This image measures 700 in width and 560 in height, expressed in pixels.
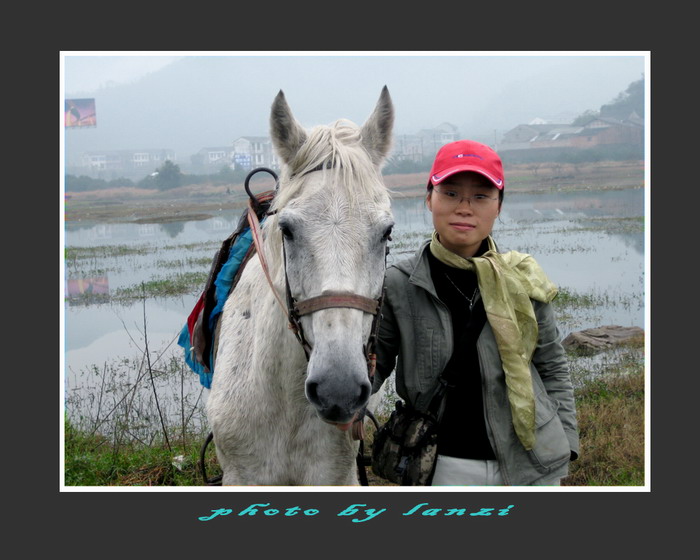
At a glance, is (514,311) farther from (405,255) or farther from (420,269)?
(405,255)

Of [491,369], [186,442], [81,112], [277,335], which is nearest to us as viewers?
[491,369]

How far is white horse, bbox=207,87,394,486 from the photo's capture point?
2.10m

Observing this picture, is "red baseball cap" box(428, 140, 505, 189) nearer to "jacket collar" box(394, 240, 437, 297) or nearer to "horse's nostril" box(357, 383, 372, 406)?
"jacket collar" box(394, 240, 437, 297)

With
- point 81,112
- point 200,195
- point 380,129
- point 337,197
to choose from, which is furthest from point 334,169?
point 200,195

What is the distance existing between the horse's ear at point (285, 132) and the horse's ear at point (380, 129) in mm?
333

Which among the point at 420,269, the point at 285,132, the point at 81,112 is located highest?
the point at 81,112

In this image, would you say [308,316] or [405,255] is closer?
[308,316]

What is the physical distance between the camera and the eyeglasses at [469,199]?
251 cm

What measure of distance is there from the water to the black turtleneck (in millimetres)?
2129

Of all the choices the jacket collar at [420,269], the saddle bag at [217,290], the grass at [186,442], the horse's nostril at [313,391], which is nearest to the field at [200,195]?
the grass at [186,442]

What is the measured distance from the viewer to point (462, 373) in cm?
256

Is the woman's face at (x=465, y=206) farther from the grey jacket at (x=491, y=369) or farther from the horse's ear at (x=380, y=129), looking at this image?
the horse's ear at (x=380, y=129)

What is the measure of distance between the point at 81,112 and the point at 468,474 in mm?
5678

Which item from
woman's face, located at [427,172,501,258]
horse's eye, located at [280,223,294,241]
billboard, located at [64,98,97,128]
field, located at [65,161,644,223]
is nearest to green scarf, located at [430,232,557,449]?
woman's face, located at [427,172,501,258]
